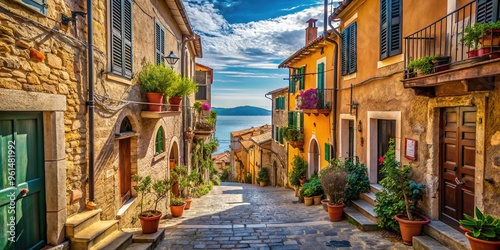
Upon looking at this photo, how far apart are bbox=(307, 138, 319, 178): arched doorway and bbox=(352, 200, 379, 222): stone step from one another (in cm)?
648

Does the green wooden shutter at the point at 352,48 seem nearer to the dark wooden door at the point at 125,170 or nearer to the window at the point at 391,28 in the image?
the window at the point at 391,28

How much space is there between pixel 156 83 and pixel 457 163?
23.2 feet

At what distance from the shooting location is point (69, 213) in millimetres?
5309

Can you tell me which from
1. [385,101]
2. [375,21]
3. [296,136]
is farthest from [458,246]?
[296,136]

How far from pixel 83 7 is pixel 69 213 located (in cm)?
355

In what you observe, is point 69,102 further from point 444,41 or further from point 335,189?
Result: point 444,41

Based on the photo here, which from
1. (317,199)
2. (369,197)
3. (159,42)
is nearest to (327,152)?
(317,199)

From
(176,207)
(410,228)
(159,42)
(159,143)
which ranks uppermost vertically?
(159,42)

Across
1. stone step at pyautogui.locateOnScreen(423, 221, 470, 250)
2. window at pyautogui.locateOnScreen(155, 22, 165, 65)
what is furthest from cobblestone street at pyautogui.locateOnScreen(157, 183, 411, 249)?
window at pyautogui.locateOnScreen(155, 22, 165, 65)

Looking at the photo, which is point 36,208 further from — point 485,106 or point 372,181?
point 372,181

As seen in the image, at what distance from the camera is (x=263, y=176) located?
26.0 meters

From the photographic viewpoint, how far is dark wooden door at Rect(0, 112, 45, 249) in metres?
4.05

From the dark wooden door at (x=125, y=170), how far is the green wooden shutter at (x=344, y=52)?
759 cm

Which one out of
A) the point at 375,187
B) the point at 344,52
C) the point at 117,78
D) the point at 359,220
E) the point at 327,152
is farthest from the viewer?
the point at 327,152
